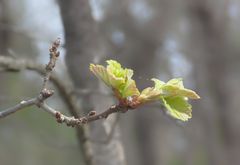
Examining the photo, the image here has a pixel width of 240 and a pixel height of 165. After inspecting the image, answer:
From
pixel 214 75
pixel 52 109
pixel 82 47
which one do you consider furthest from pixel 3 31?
pixel 52 109

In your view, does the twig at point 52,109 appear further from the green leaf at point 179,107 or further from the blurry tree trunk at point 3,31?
the blurry tree trunk at point 3,31

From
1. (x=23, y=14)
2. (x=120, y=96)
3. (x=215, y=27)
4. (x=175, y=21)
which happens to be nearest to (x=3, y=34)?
(x=23, y=14)

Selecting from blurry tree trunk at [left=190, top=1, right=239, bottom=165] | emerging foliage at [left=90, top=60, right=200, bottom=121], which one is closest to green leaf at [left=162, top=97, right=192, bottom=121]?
emerging foliage at [left=90, top=60, right=200, bottom=121]

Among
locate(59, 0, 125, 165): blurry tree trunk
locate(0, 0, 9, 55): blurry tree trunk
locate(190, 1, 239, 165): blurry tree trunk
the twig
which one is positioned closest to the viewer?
the twig

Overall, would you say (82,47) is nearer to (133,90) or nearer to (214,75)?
(133,90)

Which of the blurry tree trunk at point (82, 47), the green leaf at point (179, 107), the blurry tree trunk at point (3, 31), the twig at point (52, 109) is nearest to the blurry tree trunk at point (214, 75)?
the blurry tree trunk at point (3, 31)

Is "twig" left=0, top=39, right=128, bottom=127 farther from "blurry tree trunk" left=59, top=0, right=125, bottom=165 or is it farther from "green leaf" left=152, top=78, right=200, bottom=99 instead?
"blurry tree trunk" left=59, top=0, right=125, bottom=165
